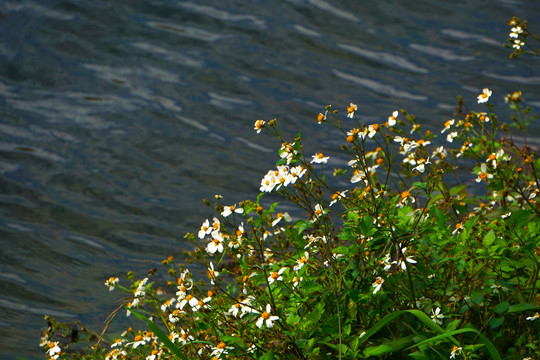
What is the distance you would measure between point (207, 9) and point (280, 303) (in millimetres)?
5968

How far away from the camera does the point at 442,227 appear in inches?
75.2

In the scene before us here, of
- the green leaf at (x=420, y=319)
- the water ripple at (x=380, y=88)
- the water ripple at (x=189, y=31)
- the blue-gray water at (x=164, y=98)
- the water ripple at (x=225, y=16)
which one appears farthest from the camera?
the water ripple at (x=225, y=16)

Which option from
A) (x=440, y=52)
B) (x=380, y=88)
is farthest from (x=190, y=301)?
(x=440, y=52)

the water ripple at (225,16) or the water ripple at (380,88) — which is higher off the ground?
the water ripple at (225,16)

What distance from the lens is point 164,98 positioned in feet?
20.4

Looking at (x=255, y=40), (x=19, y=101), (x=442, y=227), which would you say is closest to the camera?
(x=442, y=227)

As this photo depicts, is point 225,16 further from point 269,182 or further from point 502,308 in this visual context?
point 502,308

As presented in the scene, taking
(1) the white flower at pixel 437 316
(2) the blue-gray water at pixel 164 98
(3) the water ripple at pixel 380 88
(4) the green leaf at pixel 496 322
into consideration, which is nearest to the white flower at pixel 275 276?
(1) the white flower at pixel 437 316

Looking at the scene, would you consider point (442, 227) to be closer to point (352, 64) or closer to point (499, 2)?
point (352, 64)

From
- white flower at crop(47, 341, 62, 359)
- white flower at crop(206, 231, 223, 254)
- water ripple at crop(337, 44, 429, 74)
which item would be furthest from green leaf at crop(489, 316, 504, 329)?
water ripple at crop(337, 44, 429, 74)

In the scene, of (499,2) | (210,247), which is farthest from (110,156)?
(499,2)

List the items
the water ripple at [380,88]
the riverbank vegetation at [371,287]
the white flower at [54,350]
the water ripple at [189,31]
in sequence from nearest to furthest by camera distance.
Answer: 1. the riverbank vegetation at [371,287]
2. the white flower at [54,350]
3. the water ripple at [380,88]
4. the water ripple at [189,31]

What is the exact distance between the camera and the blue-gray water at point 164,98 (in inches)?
178

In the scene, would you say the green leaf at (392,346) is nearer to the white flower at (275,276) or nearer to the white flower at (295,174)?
the white flower at (275,276)
